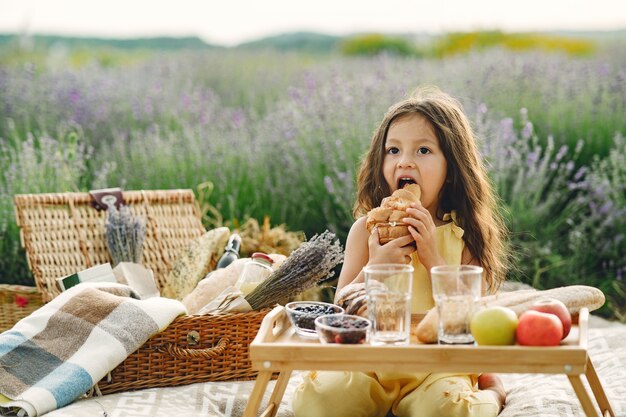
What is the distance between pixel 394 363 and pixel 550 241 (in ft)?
9.87

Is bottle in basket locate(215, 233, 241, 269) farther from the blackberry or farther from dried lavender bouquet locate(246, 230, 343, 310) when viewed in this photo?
the blackberry

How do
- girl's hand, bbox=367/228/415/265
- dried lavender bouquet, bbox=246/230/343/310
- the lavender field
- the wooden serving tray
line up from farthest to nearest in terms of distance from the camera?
the lavender field, dried lavender bouquet, bbox=246/230/343/310, girl's hand, bbox=367/228/415/265, the wooden serving tray

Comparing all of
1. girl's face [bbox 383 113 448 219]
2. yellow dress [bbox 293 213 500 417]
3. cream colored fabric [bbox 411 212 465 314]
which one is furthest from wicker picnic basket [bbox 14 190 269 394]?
girl's face [bbox 383 113 448 219]

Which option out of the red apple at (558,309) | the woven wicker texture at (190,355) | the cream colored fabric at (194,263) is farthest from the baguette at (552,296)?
the cream colored fabric at (194,263)

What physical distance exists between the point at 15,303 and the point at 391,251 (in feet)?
6.41

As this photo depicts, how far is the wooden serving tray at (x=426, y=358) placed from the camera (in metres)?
1.99

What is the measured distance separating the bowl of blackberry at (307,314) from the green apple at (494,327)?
42 centimetres

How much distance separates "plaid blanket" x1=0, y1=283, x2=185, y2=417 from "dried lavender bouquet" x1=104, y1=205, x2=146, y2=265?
60cm

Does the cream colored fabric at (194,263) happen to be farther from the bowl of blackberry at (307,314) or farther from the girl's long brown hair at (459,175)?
the bowl of blackberry at (307,314)

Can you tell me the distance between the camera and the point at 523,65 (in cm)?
613

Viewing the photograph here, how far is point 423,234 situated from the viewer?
265 centimetres

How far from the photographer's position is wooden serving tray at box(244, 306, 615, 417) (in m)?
1.99

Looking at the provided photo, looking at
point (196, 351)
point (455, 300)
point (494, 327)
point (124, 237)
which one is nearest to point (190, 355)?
point (196, 351)

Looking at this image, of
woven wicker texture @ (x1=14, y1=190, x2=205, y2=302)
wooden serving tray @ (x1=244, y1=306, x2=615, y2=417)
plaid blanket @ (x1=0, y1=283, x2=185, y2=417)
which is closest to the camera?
wooden serving tray @ (x1=244, y1=306, x2=615, y2=417)
